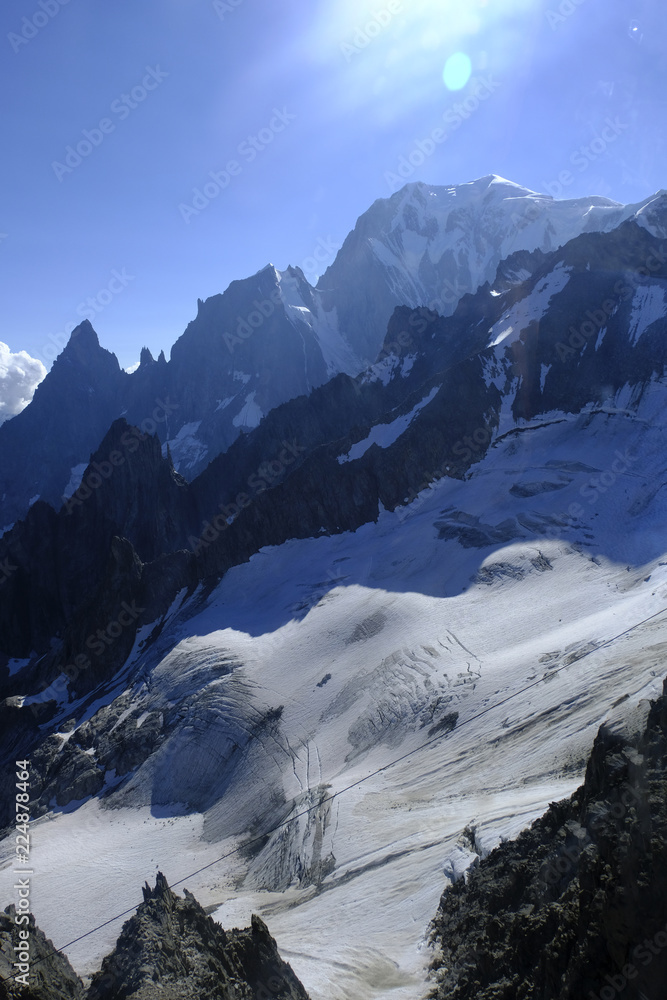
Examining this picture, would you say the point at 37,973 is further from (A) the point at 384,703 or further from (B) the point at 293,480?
(B) the point at 293,480

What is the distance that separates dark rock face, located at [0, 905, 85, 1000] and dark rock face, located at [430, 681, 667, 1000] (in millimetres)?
9722

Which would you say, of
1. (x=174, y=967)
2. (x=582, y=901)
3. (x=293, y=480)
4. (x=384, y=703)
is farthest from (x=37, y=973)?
(x=293, y=480)

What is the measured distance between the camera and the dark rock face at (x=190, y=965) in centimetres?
1603

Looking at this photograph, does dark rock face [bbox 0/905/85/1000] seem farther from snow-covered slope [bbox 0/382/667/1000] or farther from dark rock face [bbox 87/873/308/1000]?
snow-covered slope [bbox 0/382/667/1000]

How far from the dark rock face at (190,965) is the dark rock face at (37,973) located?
0.93 metres

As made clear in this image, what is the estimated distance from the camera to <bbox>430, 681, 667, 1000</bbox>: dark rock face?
492 inches

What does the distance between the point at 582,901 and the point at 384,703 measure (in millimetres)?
30269

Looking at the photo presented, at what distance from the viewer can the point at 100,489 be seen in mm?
115500

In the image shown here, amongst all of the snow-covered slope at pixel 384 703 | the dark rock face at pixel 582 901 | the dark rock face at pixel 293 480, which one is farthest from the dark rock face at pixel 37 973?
the dark rock face at pixel 293 480

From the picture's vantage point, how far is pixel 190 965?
1711 cm

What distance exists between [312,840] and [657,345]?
67656mm

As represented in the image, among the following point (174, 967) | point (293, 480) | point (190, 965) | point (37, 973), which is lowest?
point (190, 965)

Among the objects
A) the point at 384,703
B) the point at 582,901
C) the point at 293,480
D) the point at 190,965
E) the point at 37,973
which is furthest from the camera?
the point at 293,480

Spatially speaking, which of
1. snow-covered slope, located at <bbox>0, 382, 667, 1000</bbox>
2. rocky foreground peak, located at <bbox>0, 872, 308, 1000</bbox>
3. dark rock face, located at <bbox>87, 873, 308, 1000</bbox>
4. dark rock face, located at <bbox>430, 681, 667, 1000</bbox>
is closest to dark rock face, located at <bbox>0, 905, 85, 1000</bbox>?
rocky foreground peak, located at <bbox>0, 872, 308, 1000</bbox>
